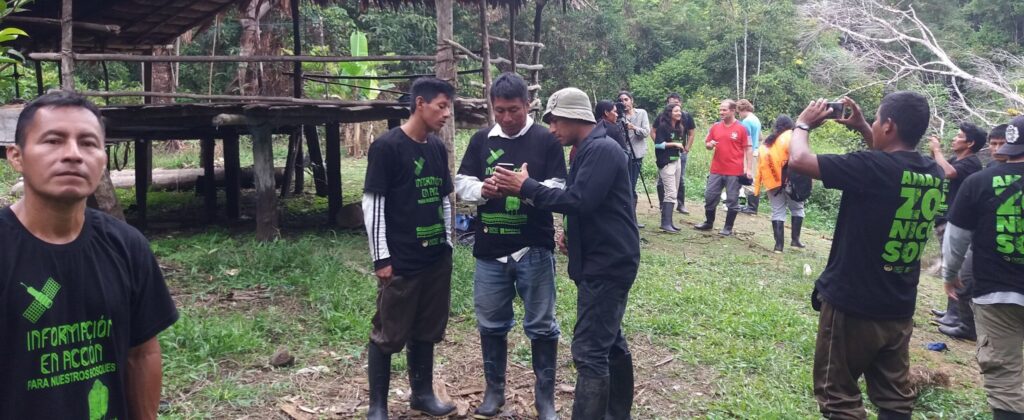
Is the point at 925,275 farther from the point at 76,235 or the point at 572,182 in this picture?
the point at 76,235

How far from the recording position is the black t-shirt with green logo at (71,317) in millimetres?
1833

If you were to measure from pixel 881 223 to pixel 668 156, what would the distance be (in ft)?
24.2

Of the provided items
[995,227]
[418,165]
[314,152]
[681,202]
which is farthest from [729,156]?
[418,165]

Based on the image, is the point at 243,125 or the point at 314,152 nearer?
the point at 243,125

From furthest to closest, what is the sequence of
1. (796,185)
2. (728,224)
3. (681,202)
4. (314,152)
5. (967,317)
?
1. (681,202)
2. (314,152)
3. (728,224)
4. (796,185)
5. (967,317)

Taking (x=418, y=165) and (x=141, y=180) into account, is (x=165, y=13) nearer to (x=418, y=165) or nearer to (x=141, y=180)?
(x=141, y=180)

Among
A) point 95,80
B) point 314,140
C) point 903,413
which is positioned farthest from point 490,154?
point 95,80

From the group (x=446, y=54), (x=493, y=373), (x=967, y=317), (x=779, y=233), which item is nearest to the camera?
(x=493, y=373)

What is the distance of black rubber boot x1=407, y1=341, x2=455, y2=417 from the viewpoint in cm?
431

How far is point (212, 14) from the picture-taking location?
11.1 metres

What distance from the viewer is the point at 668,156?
10906mm

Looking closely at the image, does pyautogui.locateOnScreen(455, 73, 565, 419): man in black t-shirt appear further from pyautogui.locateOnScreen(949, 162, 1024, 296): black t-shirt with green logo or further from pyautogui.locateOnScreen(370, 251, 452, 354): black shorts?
pyautogui.locateOnScreen(949, 162, 1024, 296): black t-shirt with green logo

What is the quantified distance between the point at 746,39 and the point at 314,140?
1815 centimetres

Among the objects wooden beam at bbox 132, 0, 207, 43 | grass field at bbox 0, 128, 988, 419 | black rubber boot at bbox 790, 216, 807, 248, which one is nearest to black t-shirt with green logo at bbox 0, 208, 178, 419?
grass field at bbox 0, 128, 988, 419
